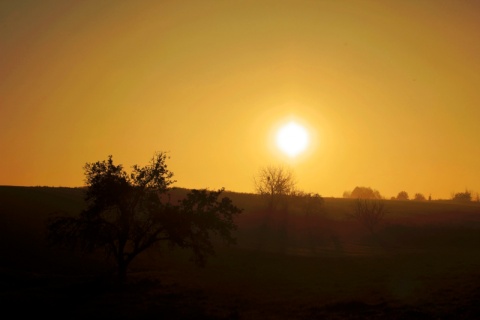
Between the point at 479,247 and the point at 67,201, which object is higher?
the point at 67,201

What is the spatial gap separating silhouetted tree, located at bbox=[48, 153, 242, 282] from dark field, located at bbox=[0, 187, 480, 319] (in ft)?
10.2

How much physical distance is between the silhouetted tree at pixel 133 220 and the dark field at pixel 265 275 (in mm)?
3115

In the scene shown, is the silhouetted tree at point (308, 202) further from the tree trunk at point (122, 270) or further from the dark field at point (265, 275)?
the tree trunk at point (122, 270)

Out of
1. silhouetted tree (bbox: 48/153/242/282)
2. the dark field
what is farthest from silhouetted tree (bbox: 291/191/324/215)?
silhouetted tree (bbox: 48/153/242/282)

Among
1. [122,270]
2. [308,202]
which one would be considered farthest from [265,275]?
[308,202]

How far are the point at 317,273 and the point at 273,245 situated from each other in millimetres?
24190

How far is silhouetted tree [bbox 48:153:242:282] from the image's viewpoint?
41.5 meters

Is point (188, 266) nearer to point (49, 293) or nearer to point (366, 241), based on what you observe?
point (49, 293)

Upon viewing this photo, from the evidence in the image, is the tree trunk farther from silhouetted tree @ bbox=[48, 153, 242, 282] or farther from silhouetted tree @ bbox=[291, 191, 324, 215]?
silhouetted tree @ bbox=[291, 191, 324, 215]

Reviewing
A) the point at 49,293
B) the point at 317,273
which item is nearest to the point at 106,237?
the point at 49,293

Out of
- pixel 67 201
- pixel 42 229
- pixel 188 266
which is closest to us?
pixel 188 266

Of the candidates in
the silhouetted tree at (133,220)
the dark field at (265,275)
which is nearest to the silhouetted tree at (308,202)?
the dark field at (265,275)

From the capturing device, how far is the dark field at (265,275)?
97.3 feet

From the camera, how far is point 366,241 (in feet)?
261
